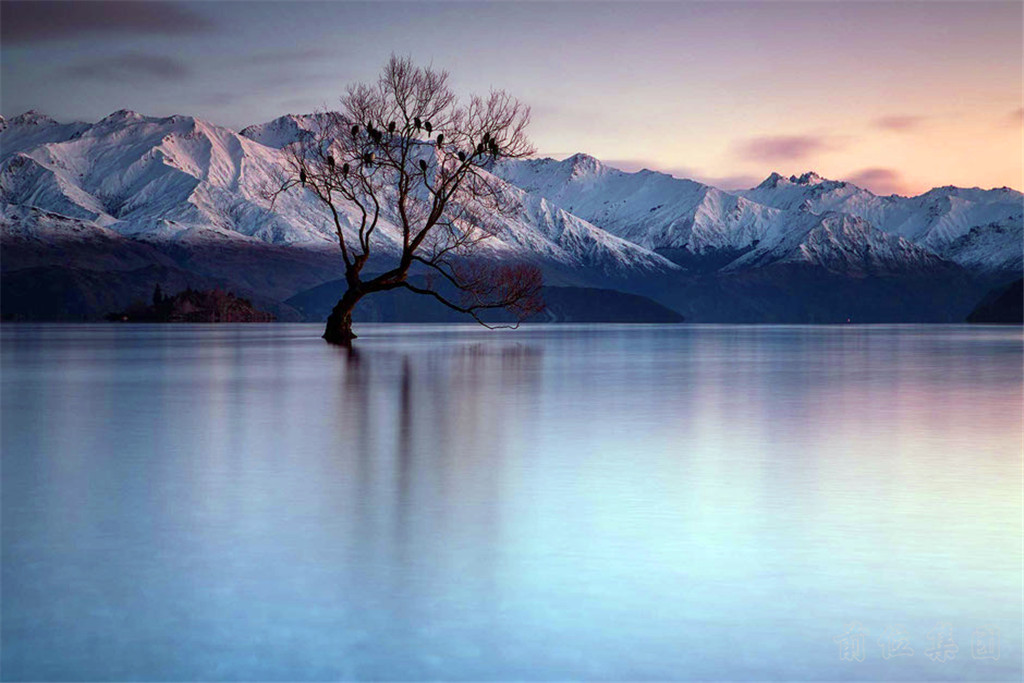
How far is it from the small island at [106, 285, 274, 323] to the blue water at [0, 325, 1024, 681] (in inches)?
5565

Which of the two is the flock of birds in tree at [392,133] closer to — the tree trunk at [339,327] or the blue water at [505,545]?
the tree trunk at [339,327]

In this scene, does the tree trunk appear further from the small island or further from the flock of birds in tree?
the small island

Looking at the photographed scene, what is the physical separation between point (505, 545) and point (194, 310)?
155558 millimetres

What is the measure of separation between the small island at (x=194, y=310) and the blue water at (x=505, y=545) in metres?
141

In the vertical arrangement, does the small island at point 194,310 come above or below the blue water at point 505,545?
above

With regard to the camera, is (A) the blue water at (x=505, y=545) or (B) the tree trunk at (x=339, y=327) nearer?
(A) the blue water at (x=505, y=545)

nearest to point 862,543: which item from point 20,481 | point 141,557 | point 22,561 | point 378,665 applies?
point 378,665

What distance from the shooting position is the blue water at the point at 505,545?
5.87 metres

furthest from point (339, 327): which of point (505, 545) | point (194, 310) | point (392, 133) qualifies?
point (194, 310)

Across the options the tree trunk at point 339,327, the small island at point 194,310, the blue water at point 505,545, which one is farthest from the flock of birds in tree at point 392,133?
the small island at point 194,310

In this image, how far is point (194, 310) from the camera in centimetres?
15788

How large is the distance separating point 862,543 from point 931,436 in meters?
7.42

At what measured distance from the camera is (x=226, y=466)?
11922 millimetres

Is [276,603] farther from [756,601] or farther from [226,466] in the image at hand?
[226,466]
